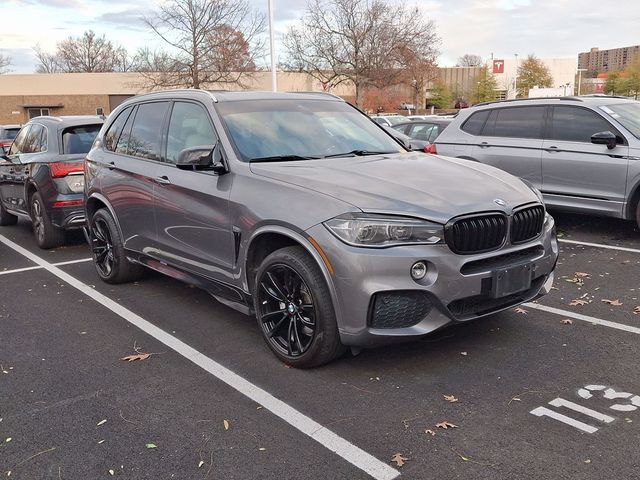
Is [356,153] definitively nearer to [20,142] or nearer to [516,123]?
[516,123]

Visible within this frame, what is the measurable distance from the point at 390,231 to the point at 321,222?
17.1 inches

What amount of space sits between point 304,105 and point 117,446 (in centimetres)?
318

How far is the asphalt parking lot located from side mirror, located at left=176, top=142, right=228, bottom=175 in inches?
53.0

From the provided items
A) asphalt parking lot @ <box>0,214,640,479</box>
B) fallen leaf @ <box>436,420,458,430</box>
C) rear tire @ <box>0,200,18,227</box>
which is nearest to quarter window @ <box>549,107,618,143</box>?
asphalt parking lot @ <box>0,214,640,479</box>

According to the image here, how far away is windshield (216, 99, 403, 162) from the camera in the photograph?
477 cm

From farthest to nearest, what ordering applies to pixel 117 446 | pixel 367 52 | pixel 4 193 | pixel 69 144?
pixel 367 52 → pixel 4 193 → pixel 69 144 → pixel 117 446

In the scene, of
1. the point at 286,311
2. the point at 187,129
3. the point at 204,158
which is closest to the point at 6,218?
the point at 187,129

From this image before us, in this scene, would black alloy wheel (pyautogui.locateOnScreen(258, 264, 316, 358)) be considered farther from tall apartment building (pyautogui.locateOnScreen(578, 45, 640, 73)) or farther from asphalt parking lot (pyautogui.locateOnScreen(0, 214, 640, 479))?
tall apartment building (pyautogui.locateOnScreen(578, 45, 640, 73))

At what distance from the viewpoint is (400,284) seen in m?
3.69

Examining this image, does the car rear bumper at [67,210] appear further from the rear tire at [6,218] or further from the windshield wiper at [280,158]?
the windshield wiper at [280,158]

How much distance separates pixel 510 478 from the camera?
2934 mm

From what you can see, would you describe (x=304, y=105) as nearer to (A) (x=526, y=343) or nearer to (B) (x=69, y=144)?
(A) (x=526, y=343)

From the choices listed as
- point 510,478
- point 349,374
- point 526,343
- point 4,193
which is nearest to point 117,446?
point 349,374

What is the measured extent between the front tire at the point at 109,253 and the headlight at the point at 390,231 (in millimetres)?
3264
